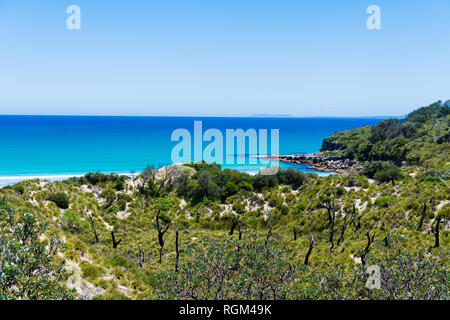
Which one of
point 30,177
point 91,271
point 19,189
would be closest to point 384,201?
point 91,271

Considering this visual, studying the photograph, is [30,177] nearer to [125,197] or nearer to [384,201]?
[125,197]

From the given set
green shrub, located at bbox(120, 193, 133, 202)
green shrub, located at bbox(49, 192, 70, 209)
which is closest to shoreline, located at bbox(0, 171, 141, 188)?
green shrub, located at bbox(120, 193, 133, 202)

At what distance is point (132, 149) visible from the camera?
93938 mm

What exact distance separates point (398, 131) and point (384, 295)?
Result: 8240 cm

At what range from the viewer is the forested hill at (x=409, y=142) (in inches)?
2088

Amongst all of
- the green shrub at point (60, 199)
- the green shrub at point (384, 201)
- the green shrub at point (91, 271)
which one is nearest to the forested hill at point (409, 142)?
the green shrub at point (384, 201)

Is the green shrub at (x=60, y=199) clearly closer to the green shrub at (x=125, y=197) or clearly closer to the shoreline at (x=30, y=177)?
the green shrub at (x=125, y=197)

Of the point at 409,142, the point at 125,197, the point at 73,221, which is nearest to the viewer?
the point at 73,221

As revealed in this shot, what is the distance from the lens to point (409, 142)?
64750 millimetres

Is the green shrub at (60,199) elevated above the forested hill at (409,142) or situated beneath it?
situated beneath

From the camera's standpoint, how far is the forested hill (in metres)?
53.0

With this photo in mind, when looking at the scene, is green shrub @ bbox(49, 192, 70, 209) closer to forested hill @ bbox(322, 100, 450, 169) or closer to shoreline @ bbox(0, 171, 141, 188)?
shoreline @ bbox(0, 171, 141, 188)
